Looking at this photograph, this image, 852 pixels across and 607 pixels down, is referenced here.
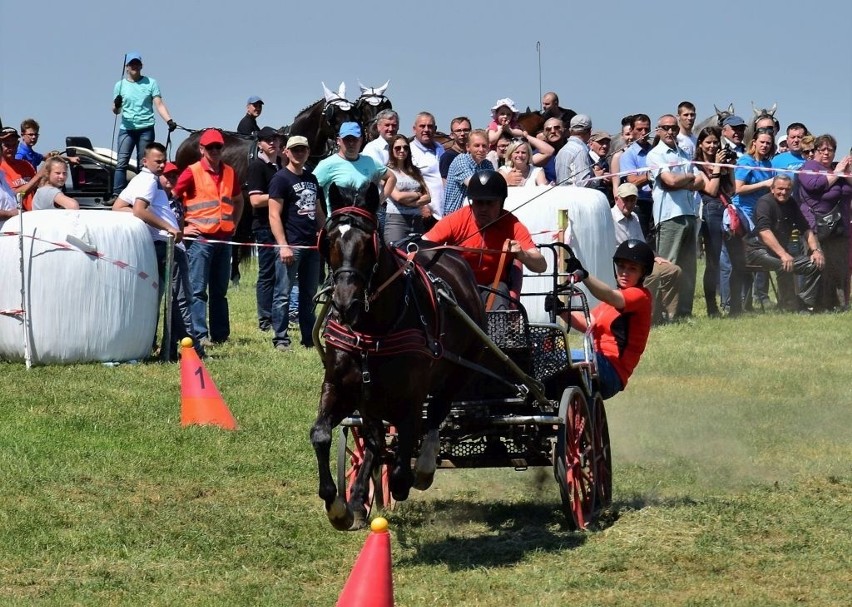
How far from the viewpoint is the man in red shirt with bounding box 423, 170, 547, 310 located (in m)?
9.04

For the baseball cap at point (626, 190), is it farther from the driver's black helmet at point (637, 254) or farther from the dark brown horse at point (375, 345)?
the dark brown horse at point (375, 345)

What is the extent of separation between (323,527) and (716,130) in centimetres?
1150

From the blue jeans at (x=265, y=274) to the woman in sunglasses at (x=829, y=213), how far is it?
23.6 ft

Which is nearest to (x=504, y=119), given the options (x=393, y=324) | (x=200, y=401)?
(x=200, y=401)

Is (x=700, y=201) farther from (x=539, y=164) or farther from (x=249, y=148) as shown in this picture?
(x=249, y=148)


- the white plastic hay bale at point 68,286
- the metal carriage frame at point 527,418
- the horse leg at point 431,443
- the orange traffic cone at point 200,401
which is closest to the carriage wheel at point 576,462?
the metal carriage frame at point 527,418

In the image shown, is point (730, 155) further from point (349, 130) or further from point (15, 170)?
point (15, 170)

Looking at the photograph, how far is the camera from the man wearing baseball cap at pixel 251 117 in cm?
2316

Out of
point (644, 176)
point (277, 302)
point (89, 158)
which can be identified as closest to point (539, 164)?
point (644, 176)

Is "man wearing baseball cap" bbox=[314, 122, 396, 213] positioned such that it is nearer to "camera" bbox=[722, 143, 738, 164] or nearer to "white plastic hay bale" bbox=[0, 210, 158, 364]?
"white plastic hay bale" bbox=[0, 210, 158, 364]

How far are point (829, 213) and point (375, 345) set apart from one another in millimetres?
13321

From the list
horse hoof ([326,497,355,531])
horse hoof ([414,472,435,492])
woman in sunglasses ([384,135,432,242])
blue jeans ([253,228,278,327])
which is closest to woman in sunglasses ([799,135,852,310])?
woman in sunglasses ([384,135,432,242])

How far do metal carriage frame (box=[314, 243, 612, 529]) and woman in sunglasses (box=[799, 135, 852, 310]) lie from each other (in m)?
11.2

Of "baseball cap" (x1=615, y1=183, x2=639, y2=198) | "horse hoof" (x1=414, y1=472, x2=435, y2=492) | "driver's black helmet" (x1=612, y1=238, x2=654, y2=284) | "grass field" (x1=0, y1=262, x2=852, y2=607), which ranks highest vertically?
"baseball cap" (x1=615, y1=183, x2=639, y2=198)
